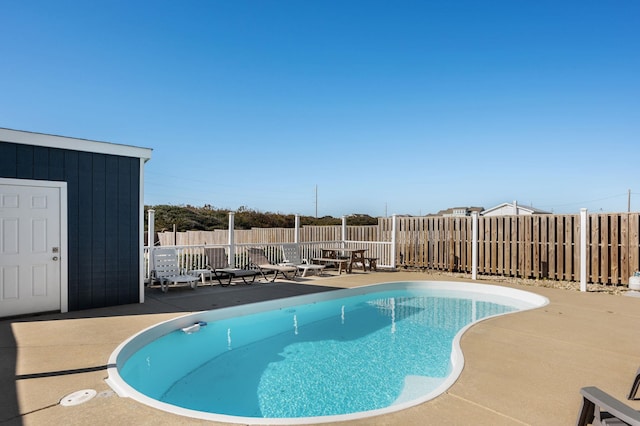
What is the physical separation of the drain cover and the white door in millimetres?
3487

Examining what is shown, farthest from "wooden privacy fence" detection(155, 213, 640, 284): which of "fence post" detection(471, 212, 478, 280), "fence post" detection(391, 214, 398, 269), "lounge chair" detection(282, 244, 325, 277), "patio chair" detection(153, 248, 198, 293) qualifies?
"patio chair" detection(153, 248, 198, 293)

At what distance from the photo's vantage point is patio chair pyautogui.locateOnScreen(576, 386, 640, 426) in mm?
1729

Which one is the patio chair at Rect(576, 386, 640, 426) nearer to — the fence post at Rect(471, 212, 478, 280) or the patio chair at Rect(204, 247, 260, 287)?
the patio chair at Rect(204, 247, 260, 287)

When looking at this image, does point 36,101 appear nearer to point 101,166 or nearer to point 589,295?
point 101,166

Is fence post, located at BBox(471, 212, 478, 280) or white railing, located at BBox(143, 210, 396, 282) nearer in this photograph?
white railing, located at BBox(143, 210, 396, 282)

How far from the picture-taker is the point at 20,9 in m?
6.54

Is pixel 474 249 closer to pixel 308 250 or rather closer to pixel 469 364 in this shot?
pixel 308 250

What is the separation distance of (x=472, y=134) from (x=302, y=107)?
20.3ft

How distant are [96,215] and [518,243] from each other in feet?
33.6

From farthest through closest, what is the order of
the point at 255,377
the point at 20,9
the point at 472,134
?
the point at 472,134 → the point at 20,9 → the point at 255,377

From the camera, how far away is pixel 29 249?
17.6 ft

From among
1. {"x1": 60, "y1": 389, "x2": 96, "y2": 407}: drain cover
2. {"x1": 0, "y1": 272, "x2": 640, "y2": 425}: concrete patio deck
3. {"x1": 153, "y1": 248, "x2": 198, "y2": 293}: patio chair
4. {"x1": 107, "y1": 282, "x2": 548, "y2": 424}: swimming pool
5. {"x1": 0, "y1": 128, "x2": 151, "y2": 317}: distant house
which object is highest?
{"x1": 0, "y1": 128, "x2": 151, "y2": 317}: distant house

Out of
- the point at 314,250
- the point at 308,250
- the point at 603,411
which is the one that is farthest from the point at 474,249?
the point at 603,411

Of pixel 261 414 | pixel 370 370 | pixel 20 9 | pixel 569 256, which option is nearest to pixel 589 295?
pixel 569 256
